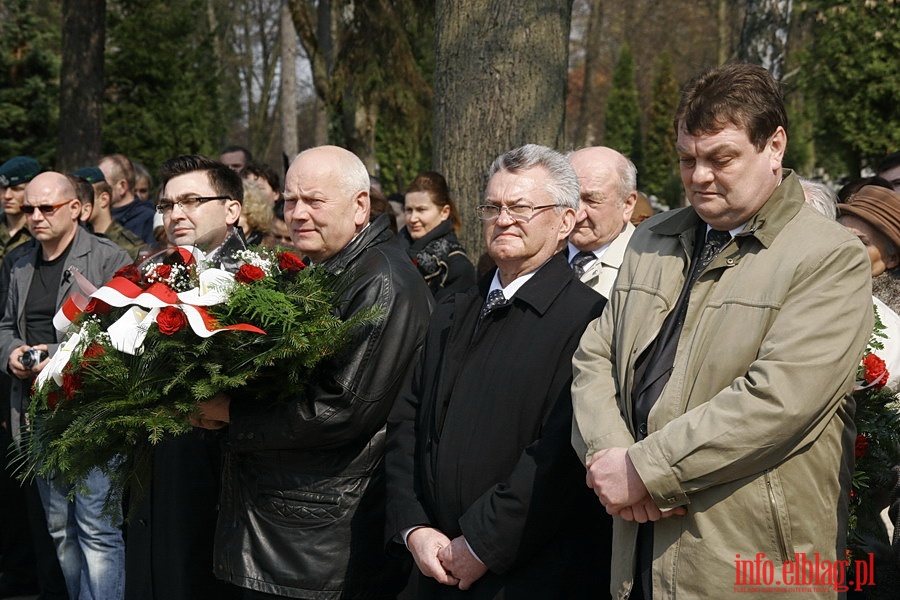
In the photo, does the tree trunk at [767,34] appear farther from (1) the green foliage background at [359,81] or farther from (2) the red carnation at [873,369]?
(2) the red carnation at [873,369]

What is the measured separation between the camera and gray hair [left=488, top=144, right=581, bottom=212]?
3391 mm

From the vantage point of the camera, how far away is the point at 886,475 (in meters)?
3.46

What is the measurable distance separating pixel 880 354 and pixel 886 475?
0.44 m

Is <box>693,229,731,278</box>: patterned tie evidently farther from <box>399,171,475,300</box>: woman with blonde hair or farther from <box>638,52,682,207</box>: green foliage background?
<box>638,52,682,207</box>: green foliage background

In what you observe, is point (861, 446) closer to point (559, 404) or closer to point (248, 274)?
point (559, 404)

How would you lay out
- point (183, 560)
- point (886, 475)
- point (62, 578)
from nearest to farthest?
1. point (886, 475)
2. point (183, 560)
3. point (62, 578)

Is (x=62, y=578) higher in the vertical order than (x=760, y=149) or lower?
Answer: lower

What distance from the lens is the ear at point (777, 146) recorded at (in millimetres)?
2736

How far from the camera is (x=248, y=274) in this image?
A: 11.5ft

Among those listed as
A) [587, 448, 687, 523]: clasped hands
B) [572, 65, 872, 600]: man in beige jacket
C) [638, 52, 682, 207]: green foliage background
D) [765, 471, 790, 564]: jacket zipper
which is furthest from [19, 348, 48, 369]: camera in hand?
[638, 52, 682, 207]: green foliage background

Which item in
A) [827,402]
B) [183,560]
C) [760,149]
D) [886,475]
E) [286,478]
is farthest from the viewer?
[183,560]

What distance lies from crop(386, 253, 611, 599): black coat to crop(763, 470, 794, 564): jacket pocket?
693 mm

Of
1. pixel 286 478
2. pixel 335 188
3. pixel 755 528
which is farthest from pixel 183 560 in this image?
pixel 755 528

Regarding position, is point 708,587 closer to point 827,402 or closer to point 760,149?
point 827,402
